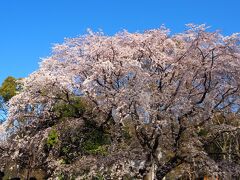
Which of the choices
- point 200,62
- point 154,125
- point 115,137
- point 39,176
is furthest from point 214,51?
point 39,176

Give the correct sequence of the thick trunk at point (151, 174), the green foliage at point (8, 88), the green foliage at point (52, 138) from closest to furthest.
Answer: the thick trunk at point (151, 174) < the green foliage at point (52, 138) < the green foliage at point (8, 88)

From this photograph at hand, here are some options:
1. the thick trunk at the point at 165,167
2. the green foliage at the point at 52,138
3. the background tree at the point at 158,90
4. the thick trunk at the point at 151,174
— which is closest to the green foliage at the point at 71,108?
the background tree at the point at 158,90

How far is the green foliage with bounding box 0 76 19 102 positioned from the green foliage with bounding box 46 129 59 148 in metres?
11.9

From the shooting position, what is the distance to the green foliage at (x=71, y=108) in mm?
12605

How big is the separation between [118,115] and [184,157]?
2430mm

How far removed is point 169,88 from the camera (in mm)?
11594

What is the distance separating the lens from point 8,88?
24391 mm

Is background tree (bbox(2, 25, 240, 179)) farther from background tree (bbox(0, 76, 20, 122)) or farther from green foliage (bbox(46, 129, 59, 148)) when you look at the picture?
background tree (bbox(0, 76, 20, 122))

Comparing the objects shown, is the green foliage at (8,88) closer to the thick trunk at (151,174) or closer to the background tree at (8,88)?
→ the background tree at (8,88)

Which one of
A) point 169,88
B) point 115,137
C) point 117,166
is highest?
point 169,88

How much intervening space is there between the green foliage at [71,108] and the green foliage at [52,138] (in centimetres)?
92

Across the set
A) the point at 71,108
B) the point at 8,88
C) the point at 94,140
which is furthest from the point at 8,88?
the point at 71,108

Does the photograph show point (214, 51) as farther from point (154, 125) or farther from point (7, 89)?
point (7, 89)

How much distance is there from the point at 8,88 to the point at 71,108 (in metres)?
12.8
